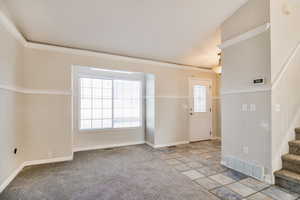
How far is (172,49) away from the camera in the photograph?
4.10 metres

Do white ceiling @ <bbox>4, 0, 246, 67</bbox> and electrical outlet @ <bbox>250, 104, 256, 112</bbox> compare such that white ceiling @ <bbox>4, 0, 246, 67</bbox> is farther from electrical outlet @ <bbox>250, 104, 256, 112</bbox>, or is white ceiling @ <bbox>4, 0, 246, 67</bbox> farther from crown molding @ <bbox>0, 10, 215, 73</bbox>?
electrical outlet @ <bbox>250, 104, 256, 112</bbox>

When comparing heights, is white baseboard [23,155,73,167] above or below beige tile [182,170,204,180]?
above

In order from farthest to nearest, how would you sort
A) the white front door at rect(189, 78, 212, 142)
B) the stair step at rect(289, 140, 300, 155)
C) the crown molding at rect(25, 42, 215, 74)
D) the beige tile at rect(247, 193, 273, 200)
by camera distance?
the white front door at rect(189, 78, 212, 142) → the crown molding at rect(25, 42, 215, 74) → the stair step at rect(289, 140, 300, 155) → the beige tile at rect(247, 193, 273, 200)

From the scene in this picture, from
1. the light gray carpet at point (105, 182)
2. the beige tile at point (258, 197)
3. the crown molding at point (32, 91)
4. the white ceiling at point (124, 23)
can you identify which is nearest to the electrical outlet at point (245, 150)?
the beige tile at point (258, 197)

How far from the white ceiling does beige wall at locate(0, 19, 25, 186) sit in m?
0.49

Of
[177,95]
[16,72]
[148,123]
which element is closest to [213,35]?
[177,95]

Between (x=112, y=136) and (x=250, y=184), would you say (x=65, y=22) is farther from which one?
(x=250, y=184)

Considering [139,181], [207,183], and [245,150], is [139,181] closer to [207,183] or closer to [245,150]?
[207,183]

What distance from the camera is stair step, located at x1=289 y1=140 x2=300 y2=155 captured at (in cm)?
270

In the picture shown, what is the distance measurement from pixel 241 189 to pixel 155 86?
3081mm

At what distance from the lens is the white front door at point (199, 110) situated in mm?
5164

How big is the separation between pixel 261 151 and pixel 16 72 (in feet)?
14.8

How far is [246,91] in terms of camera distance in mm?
2877

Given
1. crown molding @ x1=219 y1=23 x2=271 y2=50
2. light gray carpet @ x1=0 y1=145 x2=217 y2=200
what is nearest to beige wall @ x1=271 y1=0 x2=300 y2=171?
crown molding @ x1=219 y1=23 x2=271 y2=50
